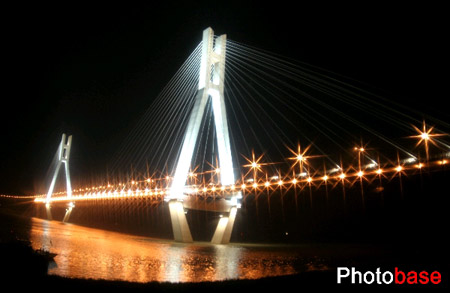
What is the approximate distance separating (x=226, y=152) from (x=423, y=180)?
1242 centimetres

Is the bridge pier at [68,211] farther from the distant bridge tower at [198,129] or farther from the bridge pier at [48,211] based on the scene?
the distant bridge tower at [198,129]

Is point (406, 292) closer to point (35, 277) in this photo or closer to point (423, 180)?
point (35, 277)

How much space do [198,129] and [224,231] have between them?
7887mm

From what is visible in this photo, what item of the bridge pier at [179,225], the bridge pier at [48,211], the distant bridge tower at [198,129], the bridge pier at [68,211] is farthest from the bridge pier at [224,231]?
the bridge pier at [48,211]

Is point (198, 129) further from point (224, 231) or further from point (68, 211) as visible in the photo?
point (68, 211)

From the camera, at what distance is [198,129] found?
22.4 m

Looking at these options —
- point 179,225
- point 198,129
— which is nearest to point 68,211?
point 179,225

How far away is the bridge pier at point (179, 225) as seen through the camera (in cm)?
2333

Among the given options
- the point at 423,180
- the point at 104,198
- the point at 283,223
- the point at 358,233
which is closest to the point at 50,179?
the point at 104,198

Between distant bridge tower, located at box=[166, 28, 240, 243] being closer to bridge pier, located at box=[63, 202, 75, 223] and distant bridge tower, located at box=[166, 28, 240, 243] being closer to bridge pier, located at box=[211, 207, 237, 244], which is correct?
bridge pier, located at box=[211, 207, 237, 244]

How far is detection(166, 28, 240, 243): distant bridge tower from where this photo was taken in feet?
73.0

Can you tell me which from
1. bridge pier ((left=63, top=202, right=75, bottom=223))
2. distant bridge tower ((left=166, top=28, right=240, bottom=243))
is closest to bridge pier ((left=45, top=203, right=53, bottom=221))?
bridge pier ((left=63, top=202, right=75, bottom=223))

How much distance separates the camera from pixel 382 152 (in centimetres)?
2181

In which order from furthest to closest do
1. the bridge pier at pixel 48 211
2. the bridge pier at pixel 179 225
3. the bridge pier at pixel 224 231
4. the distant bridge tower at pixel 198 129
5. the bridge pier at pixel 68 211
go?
the bridge pier at pixel 48 211, the bridge pier at pixel 68 211, the bridge pier at pixel 224 231, the bridge pier at pixel 179 225, the distant bridge tower at pixel 198 129
